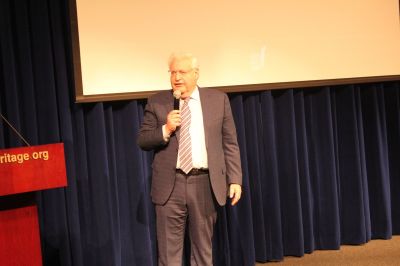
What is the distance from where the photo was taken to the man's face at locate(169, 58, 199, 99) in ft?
6.72

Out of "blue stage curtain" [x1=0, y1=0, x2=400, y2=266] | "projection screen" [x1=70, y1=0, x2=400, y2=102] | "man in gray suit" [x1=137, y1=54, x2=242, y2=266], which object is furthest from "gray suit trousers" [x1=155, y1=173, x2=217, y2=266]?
"projection screen" [x1=70, y1=0, x2=400, y2=102]

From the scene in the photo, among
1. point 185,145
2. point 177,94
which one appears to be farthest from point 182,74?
point 185,145

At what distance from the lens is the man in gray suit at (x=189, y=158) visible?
2.08 meters

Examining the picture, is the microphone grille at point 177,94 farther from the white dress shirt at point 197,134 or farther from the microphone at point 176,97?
the white dress shirt at point 197,134

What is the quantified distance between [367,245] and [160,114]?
7.06ft

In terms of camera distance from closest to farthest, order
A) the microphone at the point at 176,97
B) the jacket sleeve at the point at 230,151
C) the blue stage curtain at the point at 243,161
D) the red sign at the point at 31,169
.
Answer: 1. the red sign at the point at 31,169
2. the microphone at the point at 176,97
3. the jacket sleeve at the point at 230,151
4. the blue stage curtain at the point at 243,161

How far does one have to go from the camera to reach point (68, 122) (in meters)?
2.76

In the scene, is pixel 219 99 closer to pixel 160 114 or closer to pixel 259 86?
pixel 160 114

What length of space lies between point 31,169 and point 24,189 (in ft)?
0.30

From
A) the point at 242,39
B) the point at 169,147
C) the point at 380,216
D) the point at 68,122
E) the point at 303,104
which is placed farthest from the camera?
the point at 380,216

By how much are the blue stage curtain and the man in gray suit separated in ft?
2.54

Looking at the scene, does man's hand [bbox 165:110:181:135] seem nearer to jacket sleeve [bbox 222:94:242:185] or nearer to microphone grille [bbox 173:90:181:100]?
microphone grille [bbox 173:90:181:100]

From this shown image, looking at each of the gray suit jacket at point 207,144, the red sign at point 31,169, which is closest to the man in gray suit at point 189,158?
the gray suit jacket at point 207,144

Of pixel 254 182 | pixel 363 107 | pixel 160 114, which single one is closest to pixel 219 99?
pixel 160 114
